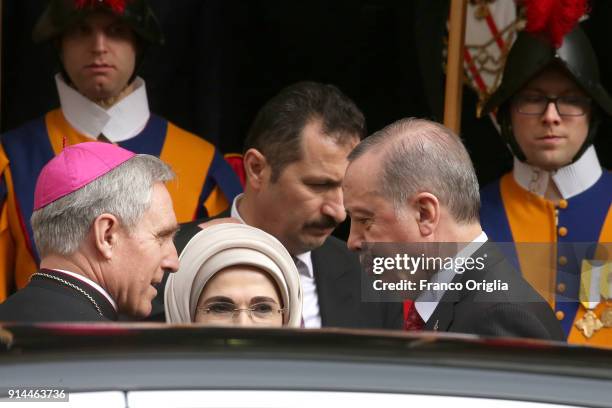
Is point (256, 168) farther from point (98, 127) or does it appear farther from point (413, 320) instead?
point (413, 320)

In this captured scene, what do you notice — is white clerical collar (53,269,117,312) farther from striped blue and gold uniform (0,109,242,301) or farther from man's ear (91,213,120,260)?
striped blue and gold uniform (0,109,242,301)

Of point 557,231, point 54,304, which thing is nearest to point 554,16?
point 557,231

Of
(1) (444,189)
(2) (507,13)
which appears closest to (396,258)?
(1) (444,189)

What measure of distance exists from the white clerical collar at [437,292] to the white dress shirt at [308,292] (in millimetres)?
1228

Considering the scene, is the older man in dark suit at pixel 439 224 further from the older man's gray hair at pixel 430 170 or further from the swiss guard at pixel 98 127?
the swiss guard at pixel 98 127

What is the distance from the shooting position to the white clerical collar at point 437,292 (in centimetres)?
393

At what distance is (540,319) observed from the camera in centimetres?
391

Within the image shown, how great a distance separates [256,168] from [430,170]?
4.98 ft

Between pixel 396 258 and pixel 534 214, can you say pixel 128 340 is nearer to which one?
pixel 396 258

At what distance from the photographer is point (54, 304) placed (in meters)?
3.75

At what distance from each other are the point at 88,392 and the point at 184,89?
4.70 meters

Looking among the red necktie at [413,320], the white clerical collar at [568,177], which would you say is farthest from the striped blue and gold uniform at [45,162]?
the red necktie at [413,320]

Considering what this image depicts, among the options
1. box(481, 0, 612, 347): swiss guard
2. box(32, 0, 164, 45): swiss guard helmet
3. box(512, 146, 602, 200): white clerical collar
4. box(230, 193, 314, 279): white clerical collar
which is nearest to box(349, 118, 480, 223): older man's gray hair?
box(230, 193, 314, 279): white clerical collar

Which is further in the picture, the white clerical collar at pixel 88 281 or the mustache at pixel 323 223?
the mustache at pixel 323 223
